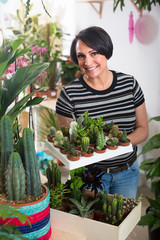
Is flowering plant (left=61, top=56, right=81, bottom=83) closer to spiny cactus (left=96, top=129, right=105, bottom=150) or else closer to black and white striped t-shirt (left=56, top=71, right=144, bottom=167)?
black and white striped t-shirt (left=56, top=71, right=144, bottom=167)

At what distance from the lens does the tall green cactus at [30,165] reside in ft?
3.22

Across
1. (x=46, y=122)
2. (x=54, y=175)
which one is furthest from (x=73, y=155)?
(x=46, y=122)

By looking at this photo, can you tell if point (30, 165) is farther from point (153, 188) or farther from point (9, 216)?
point (153, 188)

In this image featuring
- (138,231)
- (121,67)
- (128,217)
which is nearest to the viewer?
(128,217)

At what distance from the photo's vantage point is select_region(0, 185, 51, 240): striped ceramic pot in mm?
977

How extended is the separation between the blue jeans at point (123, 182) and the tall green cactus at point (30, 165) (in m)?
0.61

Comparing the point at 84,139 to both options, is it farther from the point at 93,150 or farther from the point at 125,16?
the point at 125,16

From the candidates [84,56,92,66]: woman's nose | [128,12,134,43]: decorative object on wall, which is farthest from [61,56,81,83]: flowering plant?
[84,56,92,66]: woman's nose

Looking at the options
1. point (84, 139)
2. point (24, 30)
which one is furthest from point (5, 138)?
point (24, 30)

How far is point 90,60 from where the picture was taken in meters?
1.50

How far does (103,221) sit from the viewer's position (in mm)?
1122

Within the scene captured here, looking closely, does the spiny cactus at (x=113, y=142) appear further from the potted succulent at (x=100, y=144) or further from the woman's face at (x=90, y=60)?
the woman's face at (x=90, y=60)

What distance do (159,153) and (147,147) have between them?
1089mm

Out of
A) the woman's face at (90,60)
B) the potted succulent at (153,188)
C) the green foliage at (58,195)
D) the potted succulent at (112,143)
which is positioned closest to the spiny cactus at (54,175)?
the green foliage at (58,195)
